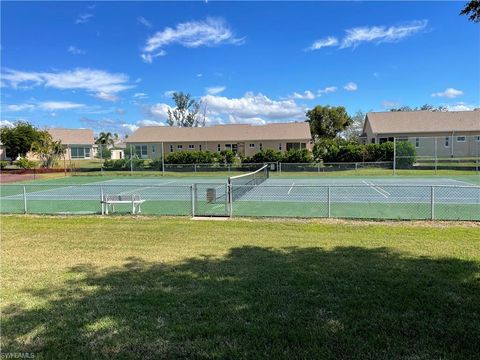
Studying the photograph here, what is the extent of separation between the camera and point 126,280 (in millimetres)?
5535

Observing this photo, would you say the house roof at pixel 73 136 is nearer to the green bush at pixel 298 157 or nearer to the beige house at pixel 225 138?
the beige house at pixel 225 138

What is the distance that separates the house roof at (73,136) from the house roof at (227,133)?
1432 centimetres

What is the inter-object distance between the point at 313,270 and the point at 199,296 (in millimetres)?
1992

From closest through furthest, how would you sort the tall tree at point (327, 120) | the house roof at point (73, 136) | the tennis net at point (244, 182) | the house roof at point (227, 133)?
1. the tennis net at point (244, 182)
2. the house roof at point (227, 133)
3. the tall tree at point (327, 120)
4. the house roof at point (73, 136)

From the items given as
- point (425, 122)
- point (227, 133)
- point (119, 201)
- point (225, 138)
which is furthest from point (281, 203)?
point (227, 133)

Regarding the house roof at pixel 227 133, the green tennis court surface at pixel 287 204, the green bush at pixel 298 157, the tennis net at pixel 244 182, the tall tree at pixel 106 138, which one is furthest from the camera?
the tall tree at pixel 106 138

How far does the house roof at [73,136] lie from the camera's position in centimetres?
6525

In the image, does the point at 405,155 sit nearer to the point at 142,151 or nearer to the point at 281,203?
the point at 281,203

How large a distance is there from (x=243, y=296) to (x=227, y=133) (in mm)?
49272

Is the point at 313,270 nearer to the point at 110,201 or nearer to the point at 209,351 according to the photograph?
the point at 209,351

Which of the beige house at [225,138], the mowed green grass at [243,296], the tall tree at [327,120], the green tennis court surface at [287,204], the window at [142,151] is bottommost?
the green tennis court surface at [287,204]

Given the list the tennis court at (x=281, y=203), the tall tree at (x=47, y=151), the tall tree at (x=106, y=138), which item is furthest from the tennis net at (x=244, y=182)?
the tall tree at (x=106, y=138)

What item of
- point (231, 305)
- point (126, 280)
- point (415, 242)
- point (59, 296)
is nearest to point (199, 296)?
point (231, 305)

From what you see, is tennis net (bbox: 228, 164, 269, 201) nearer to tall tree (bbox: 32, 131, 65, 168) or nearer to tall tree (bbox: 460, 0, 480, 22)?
tall tree (bbox: 460, 0, 480, 22)
